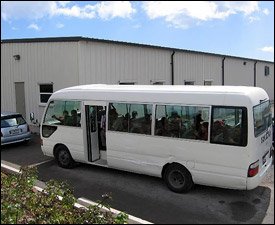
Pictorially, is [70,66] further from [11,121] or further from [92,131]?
[92,131]

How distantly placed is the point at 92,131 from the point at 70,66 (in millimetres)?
5427

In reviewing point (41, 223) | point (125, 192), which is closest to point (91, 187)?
point (125, 192)

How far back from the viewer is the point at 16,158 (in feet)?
37.3

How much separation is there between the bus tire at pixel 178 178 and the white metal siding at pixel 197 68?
13.0 metres

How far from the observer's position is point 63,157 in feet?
32.6

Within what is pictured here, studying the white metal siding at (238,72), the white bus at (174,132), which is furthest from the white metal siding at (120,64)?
the white metal siding at (238,72)

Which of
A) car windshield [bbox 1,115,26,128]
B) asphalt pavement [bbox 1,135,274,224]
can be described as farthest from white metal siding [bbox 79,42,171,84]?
asphalt pavement [bbox 1,135,274,224]

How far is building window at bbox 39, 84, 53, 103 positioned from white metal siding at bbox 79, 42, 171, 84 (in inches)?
80.3

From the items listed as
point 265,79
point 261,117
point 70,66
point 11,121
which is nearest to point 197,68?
point 70,66

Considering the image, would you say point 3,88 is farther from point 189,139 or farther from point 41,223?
point 41,223

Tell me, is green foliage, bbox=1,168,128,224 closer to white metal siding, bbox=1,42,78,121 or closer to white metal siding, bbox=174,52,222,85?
Result: white metal siding, bbox=1,42,78,121

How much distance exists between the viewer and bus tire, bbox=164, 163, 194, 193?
754cm

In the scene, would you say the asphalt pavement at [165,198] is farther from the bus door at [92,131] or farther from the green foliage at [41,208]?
the green foliage at [41,208]

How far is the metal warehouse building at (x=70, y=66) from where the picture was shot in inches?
560
